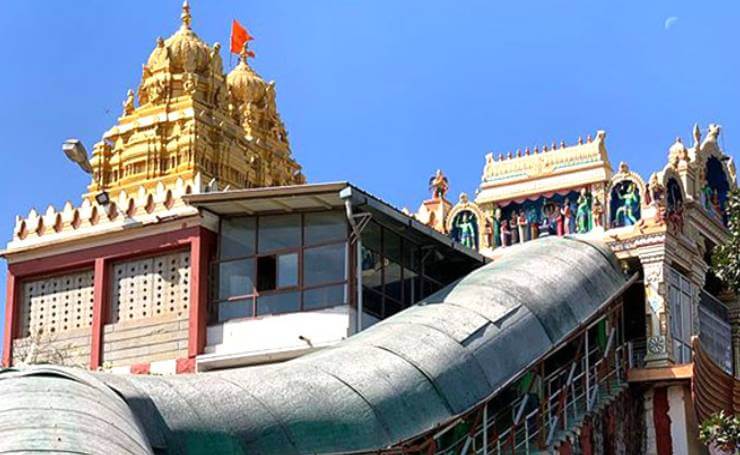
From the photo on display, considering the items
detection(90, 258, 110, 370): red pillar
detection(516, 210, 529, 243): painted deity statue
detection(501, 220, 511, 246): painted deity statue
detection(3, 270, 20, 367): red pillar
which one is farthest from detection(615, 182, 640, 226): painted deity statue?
detection(3, 270, 20, 367): red pillar

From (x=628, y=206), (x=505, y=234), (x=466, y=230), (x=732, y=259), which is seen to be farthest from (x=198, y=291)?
(x=732, y=259)

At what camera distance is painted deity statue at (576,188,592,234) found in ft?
100

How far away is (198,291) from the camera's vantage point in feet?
89.4

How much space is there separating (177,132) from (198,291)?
37.1ft

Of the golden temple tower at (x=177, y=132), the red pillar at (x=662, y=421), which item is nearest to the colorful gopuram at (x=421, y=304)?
the red pillar at (x=662, y=421)

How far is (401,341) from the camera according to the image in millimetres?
21484

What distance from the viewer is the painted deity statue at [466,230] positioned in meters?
32.2

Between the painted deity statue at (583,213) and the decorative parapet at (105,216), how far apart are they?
311 inches

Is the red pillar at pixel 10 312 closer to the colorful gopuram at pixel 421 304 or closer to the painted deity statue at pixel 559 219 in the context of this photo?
the colorful gopuram at pixel 421 304

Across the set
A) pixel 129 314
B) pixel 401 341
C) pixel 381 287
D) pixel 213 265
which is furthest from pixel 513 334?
pixel 129 314

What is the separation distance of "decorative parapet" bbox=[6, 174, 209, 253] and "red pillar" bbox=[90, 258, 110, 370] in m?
0.90

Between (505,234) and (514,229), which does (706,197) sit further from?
(505,234)

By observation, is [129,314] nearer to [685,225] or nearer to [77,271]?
[77,271]

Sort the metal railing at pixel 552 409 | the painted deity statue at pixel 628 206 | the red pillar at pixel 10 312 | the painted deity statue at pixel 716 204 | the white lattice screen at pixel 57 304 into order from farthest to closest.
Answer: the painted deity statue at pixel 716 204 → the painted deity statue at pixel 628 206 → the red pillar at pixel 10 312 → the white lattice screen at pixel 57 304 → the metal railing at pixel 552 409
